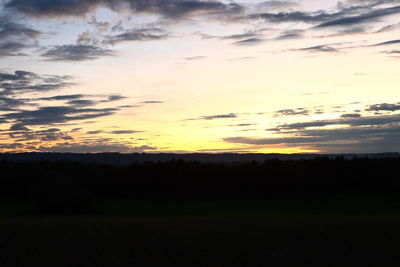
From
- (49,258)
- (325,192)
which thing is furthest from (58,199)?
(325,192)

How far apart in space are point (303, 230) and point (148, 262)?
1215cm

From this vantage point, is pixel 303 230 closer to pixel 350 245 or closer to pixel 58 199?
pixel 350 245

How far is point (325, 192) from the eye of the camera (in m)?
Answer: 71.5

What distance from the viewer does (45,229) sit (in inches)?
1200

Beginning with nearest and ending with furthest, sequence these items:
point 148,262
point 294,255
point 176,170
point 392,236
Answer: point 148,262, point 294,255, point 392,236, point 176,170

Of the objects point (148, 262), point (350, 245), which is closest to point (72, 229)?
point (148, 262)

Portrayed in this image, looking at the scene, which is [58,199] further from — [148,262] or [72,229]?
[148,262]

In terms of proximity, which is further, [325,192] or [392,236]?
[325,192]

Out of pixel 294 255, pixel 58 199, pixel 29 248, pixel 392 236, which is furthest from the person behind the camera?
pixel 58 199

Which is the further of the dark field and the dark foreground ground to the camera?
the dark field

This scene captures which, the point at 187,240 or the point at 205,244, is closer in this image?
the point at 205,244

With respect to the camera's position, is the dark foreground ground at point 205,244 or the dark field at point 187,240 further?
the dark field at point 187,240

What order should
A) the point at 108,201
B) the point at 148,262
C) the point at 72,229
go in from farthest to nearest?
the point at 108,201 < the point at 72,229 < the point at 148,262

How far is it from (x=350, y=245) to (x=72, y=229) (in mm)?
16890
